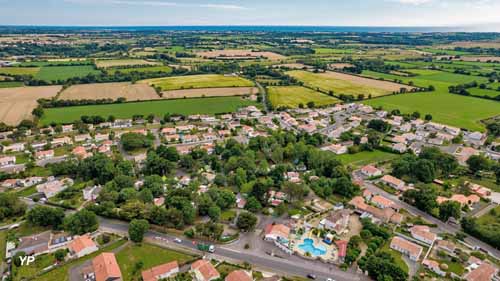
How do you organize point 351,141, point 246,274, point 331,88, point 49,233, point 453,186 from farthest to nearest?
1. point 331,88
2. point 351,141
3. point 453,186
4. point 49,233
5. point 246,274

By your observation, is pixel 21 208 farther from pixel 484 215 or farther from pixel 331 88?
pixel 331 88

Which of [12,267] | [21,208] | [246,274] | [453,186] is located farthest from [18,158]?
[453,186]

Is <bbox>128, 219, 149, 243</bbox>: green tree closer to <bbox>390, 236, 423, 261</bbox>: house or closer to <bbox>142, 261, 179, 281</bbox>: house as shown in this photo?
<bbox>142, 261, 179, 281</bbox>: house

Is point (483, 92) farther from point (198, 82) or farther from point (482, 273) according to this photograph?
point (198, 82)

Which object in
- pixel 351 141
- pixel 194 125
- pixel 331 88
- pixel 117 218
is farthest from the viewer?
pixel 331 88

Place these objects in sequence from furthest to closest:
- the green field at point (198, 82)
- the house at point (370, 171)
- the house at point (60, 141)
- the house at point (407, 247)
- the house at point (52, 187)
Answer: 1. the green field at point (198, 82)
2. the house at point (60, 141)
3. the house at point (370, 171)
4. the house at point (52, 187)
5. the house at point (407, 247)

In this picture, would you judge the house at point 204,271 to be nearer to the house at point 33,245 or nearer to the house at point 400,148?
the house at point 33,245

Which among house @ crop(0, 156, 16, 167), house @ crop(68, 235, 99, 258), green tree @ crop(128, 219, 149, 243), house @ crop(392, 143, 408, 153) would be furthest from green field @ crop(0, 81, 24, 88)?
house @ crop(392, 143, 408, 153)

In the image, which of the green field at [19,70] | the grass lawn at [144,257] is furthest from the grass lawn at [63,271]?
the green field at [19,70]
